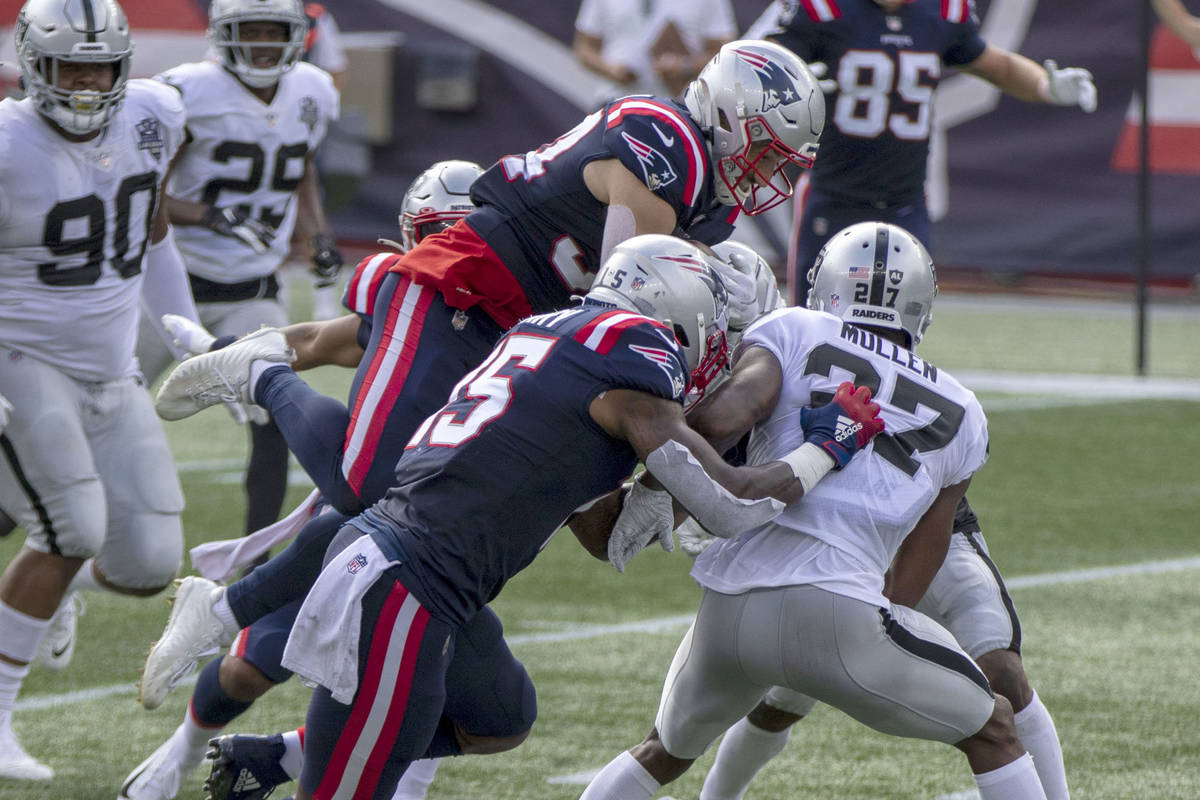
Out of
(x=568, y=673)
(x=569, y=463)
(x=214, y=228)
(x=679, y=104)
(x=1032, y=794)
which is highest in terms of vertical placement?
(x=679, y=104)

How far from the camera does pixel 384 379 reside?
3596 mm

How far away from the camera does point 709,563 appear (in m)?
3.31

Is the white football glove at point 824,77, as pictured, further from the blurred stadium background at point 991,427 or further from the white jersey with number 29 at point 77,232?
the white jersey with number 29 at point 77,232

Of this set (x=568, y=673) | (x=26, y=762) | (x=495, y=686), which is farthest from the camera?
(x=568, y=673)

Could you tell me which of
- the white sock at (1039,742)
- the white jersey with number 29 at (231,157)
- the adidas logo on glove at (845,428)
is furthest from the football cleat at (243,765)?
the white jersey with number 29 at (231,157)

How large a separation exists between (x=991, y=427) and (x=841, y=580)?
582cm

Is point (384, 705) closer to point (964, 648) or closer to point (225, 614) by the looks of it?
point (225, 614)

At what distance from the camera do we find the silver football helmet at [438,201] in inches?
162

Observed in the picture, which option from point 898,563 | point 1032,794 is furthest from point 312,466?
point 1032,794

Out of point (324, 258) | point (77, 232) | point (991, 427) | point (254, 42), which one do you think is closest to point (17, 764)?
point (77, 232)

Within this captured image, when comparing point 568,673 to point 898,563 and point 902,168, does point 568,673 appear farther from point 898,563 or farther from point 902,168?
point 902,168

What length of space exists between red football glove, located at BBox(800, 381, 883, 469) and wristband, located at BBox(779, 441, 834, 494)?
16mm

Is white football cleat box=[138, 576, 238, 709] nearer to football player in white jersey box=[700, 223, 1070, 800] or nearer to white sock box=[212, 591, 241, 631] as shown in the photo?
white sock box=[212, 591, 241, 631]

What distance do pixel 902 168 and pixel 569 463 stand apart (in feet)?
11.5
